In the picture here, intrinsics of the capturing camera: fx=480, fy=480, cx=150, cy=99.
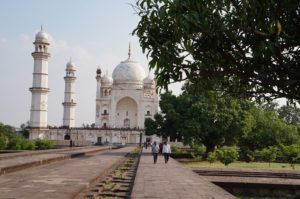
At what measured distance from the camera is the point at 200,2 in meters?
4.82

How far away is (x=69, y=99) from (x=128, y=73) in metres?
8.79

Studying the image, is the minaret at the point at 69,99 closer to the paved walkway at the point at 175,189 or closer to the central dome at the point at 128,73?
the central dome at the point at 128,73

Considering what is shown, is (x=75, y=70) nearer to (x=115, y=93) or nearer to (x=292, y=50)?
(x=115, y=93)

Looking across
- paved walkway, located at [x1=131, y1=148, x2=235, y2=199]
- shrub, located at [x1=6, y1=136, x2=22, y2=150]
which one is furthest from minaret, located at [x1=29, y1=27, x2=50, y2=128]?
paved walkway, located at [x1=131, y1=148, x2=235, y2=199]

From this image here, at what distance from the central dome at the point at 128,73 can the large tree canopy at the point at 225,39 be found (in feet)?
185

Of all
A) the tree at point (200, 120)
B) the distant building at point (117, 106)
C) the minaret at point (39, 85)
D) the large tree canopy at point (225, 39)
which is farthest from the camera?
the distant building at point (117, 106)

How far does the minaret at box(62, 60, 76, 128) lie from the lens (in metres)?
58.0

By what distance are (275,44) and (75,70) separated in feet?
185

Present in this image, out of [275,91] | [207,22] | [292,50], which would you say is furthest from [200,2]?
[275,91]

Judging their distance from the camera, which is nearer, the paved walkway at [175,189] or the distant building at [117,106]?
the paved walkway at [175,189]

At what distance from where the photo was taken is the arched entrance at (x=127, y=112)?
206ft

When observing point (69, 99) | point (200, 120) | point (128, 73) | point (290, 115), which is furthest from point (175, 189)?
point (128, 73)

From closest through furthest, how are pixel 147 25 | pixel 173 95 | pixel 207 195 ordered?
pixel 147 25, pixel 207 195, pixel 173 95

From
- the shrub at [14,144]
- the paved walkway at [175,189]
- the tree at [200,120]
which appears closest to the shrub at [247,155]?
the tree at [200,120]
